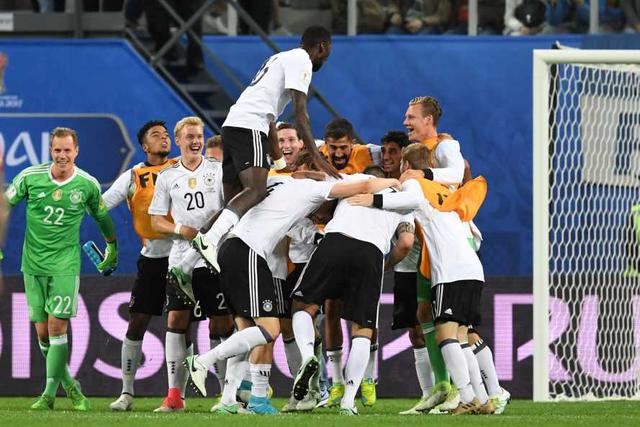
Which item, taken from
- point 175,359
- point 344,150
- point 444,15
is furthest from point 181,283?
point 444,15

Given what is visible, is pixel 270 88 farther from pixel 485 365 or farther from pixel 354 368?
pixel 485 365

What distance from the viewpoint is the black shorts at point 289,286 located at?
10.1m

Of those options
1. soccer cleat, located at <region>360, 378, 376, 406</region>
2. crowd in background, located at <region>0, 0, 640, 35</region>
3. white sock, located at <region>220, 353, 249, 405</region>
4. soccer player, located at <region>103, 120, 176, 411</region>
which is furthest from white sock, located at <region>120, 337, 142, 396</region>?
crowd in background, located at <region>0, 0, 640, 35</region>

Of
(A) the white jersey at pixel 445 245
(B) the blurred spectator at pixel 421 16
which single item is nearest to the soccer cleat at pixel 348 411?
(A) the white jersey at pixel 445 245

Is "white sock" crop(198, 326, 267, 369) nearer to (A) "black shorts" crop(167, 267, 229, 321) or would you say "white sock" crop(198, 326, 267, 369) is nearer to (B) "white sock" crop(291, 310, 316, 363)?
(B) "white sock" crop(291, 310, 316, 363)

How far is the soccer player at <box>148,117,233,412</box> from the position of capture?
1022 cm

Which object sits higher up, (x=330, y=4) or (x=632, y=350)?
(x=330, y=4)

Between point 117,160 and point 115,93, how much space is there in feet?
2.28

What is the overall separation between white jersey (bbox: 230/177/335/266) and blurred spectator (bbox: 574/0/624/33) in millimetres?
8258

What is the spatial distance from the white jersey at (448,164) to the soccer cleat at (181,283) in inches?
68.4

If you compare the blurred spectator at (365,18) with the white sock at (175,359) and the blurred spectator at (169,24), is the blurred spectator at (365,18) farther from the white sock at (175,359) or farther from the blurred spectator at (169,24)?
the white sock at (175,359)

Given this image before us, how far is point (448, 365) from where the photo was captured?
9398 mm

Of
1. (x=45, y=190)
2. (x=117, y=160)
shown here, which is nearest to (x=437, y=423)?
(x=45, y=190)

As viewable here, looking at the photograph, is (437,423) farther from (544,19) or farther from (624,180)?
(544,19)
